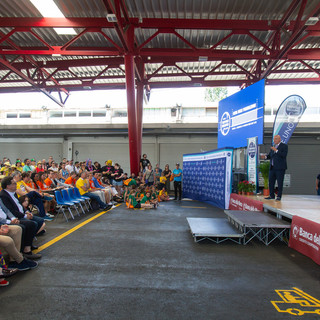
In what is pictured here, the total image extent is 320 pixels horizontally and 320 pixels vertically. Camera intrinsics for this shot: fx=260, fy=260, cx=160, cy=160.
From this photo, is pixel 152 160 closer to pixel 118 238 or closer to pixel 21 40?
pixel 21 40

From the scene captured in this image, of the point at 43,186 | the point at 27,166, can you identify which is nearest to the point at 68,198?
the point at 43,186

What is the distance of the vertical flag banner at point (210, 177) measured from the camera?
974 centimetres

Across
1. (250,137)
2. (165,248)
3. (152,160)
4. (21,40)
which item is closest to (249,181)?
(250,137)

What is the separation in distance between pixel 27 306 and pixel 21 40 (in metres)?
13.3

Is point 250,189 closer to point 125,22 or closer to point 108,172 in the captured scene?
point 108,172

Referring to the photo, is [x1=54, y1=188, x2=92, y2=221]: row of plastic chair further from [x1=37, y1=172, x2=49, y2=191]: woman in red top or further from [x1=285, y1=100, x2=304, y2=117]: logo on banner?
[x1=285, y1=100, x2=304, y2=117]: logo on banner

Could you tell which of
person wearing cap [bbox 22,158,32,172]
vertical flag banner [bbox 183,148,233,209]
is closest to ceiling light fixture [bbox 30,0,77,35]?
person wearing cap [bbox 22,158,32,172]

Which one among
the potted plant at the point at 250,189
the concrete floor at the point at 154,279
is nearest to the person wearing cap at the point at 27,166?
the concrete floor at the point at 154,279

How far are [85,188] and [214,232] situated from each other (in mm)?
5112

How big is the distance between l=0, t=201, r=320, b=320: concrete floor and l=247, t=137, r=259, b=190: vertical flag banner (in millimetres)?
3745

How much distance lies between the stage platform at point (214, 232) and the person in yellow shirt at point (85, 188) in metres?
4.05

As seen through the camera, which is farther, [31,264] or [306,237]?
[306,237]

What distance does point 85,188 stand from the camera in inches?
347

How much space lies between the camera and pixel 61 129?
18406mm
